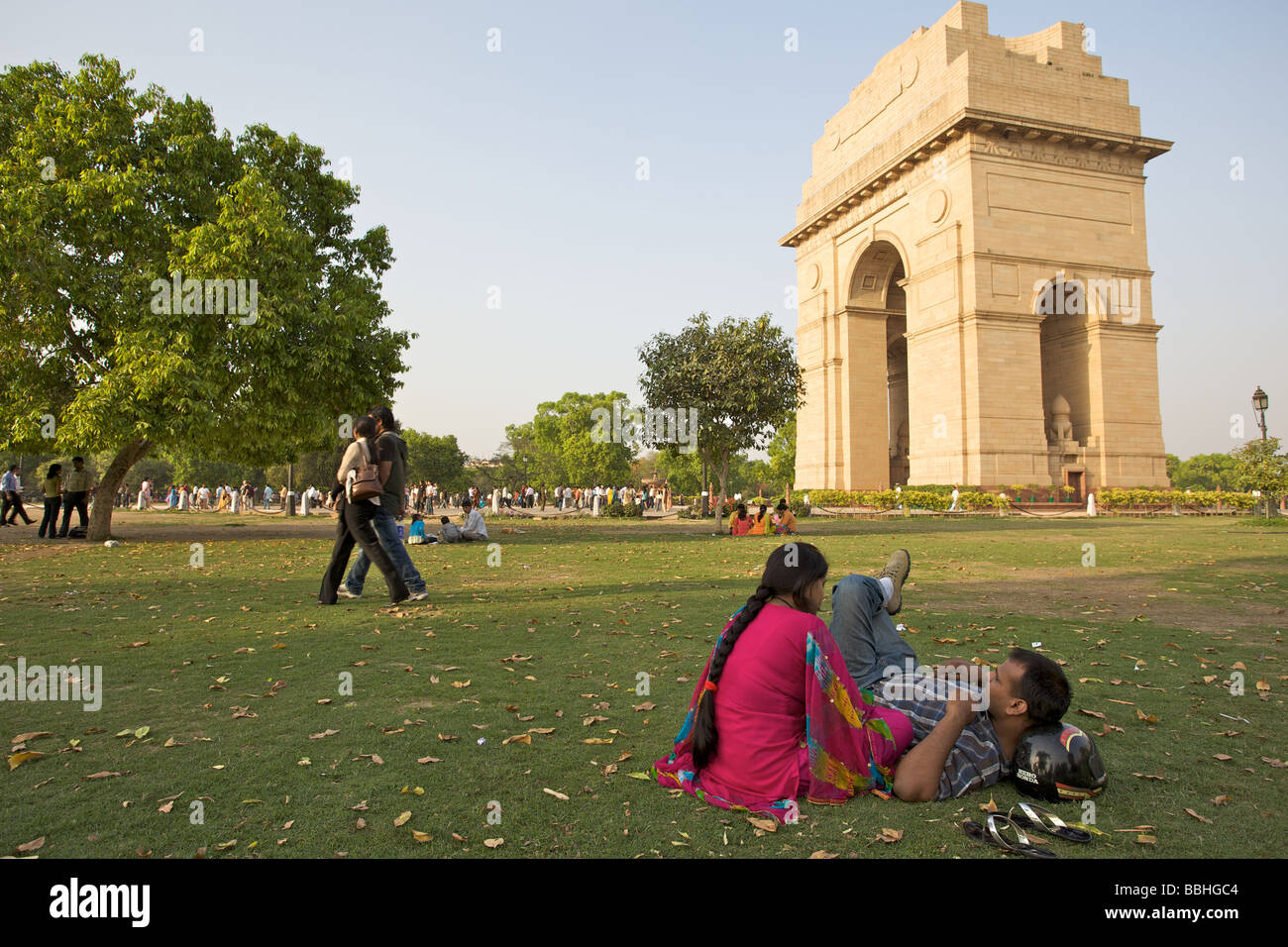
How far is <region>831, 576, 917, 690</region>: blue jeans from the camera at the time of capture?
4043 millimetres

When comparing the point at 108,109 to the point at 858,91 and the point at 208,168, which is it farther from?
the point at 858,91

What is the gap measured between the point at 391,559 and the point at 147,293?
40.2 ft

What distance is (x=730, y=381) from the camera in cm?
2383

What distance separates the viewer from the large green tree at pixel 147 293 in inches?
615

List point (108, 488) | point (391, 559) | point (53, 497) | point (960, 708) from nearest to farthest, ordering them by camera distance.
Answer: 1. point (960, 708)
2. point (391, 559)
3. point (53, 497)
4. point (108, 488)

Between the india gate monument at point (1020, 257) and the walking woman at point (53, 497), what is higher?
the india gate monument at point (1020, 257)

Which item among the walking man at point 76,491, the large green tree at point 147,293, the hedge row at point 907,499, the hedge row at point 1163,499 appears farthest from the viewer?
the hedge row at point 1163,499

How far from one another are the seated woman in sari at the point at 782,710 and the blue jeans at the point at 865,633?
28.0 inches

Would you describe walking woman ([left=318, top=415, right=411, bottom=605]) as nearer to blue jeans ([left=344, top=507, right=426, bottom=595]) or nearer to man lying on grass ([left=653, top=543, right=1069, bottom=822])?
blue jeans ([left=344, top=507, right=426, bottom=595])

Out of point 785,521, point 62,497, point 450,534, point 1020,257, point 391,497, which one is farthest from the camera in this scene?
point 1020,257

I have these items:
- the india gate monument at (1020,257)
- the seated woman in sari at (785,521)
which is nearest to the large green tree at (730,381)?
the seated woman in sari at (785,521)

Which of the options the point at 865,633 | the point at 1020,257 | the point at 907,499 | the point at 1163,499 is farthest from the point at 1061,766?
the point at 1163,499

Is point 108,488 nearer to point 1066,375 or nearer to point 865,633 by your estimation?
point 865,633

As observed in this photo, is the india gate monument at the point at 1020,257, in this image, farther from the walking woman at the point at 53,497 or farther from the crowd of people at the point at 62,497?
the walking woman at the point at 53,497
